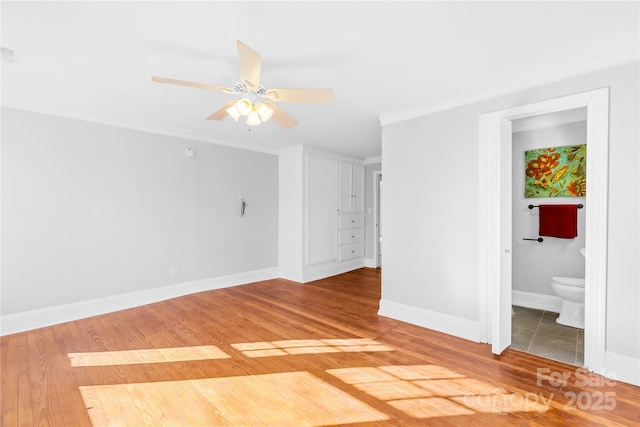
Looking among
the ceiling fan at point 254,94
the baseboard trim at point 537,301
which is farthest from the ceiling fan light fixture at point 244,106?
the baseboard trim at point 537,301

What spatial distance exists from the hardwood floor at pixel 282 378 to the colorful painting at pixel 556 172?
214 cm

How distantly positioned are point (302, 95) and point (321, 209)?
331cm

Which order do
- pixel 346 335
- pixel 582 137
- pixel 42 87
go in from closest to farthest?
pixel 42 87
pixel 346 335
pixel 582 137

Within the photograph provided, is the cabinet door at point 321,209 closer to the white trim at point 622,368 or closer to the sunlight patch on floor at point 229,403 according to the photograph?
the sunlight patch on floor at point 229,403

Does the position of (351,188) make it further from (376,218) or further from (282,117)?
(282,117)

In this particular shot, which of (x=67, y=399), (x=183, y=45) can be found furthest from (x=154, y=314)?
(x=183, y=45)

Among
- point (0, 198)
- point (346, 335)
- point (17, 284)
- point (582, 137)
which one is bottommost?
point (346, 335)

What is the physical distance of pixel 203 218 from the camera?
4355 mm

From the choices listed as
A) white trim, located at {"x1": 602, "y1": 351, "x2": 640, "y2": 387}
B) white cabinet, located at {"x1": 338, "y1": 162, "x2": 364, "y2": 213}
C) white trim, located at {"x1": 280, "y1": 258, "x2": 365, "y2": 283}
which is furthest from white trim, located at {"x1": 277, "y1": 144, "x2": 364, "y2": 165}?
white trim, located at {"x1": 602, "y1": 351, "x2": 640, "y2": 387}

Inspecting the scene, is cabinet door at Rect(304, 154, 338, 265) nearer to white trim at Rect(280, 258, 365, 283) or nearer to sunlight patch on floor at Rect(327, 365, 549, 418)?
white trim at Rect(280, 258, 365, 283)

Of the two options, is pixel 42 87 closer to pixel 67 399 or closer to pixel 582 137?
pixel 67 399

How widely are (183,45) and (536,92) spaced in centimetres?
276

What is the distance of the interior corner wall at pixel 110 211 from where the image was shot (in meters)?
2.99

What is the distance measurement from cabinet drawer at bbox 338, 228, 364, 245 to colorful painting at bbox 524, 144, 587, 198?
3014 mm
